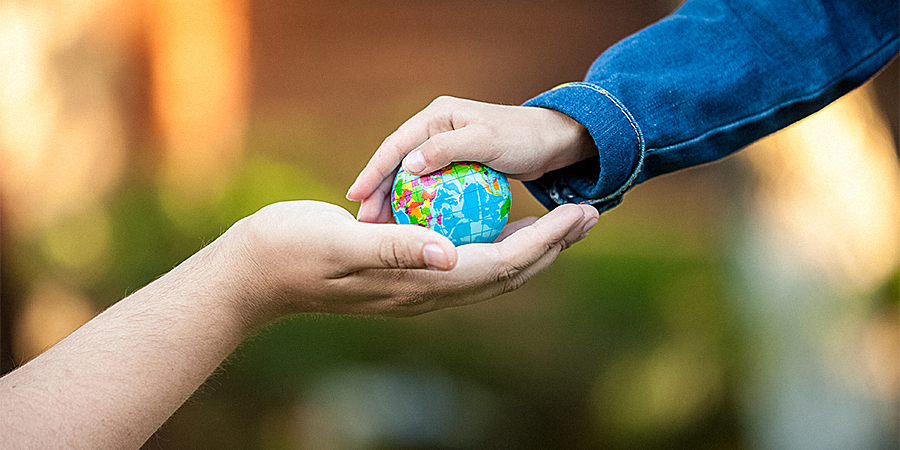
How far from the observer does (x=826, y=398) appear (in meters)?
3.94

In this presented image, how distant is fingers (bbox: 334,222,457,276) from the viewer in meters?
1.17

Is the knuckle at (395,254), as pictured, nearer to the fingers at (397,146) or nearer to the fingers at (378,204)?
the fingers at (397,146)

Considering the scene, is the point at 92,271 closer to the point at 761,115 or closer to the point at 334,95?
the point at 334,95

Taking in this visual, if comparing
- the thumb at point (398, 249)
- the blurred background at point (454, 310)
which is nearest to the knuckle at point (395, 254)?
the thumb at point (398, 249)

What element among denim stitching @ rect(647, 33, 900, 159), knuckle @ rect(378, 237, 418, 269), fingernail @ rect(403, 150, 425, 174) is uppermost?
denim stitching @ rect(647, 33, 900, 159)

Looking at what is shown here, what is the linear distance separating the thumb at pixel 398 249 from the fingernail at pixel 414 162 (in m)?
0.26

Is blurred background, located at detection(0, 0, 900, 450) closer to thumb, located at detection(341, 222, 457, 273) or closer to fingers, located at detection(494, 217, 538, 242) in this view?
fingers, located at detection(494, 217, 538, 242)

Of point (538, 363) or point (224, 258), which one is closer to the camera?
point (224, 258)

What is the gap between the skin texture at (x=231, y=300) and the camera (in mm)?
1212

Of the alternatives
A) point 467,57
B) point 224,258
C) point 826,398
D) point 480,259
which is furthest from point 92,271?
point 826,398

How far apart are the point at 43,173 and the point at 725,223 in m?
4.87

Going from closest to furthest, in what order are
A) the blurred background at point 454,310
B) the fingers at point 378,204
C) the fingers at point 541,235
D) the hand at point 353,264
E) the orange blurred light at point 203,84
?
the hand at point 353,264, the fingers at point 541,235, the fingers at point 378,204, the blurred background at point 454,310, the orange blurred light at point 203,84

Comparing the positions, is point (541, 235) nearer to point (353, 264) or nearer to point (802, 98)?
point (353, 264)

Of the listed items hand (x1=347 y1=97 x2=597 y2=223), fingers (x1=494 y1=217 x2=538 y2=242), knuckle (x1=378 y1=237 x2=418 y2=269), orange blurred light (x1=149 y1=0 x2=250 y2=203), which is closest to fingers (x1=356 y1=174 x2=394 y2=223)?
hand (x1=347 y1=97 x2=597 y2=223)
